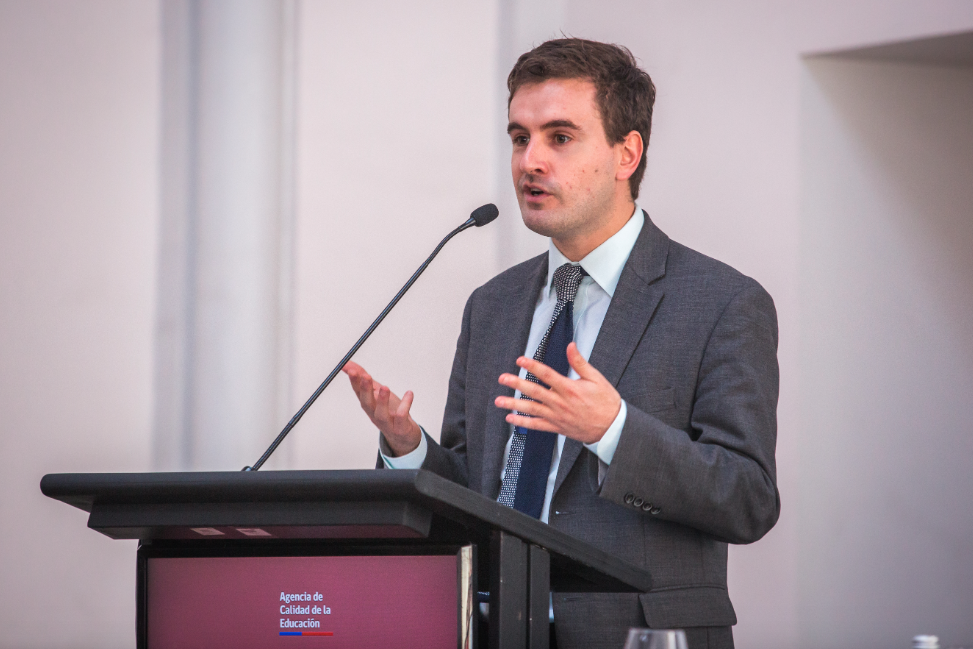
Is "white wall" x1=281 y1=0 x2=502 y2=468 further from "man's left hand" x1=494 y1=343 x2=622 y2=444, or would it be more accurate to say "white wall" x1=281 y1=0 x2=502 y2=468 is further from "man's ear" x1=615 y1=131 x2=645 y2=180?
"man's left hand" x1=494 y1=343 x2=622 y2=444

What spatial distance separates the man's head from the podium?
921 mm

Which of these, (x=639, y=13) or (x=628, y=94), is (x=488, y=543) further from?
(x=639, y=13)

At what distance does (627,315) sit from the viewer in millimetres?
1894

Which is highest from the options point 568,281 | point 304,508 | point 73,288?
point 73,288

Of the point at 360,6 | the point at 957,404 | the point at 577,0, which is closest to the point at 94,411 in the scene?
the point at 360,6

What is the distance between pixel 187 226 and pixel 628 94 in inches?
71.4

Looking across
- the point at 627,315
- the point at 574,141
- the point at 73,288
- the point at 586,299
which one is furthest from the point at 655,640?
the point at 73,288

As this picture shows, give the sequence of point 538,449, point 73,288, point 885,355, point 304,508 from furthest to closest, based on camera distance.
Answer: point 73,288, point 885,355, point 538,449, point 304,508

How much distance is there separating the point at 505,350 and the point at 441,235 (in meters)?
1.39

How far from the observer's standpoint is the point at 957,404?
3.08 meters

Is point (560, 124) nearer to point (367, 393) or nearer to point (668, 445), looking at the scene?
point (367, 393)

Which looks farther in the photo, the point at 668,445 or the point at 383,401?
the point at 383,401

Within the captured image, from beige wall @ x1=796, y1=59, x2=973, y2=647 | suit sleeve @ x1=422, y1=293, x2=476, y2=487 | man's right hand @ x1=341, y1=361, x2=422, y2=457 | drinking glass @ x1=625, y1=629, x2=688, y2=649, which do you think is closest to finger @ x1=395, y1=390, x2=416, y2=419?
man's right hand @ x1=341, y1=361, x2=422, y2=457

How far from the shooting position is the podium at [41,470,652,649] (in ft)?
3.50
